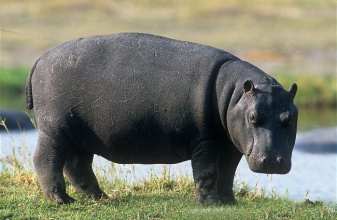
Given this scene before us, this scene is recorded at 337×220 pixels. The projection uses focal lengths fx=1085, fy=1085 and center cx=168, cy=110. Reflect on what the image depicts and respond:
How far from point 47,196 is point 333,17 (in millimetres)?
38443

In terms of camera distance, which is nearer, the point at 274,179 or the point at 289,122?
the point at 289,122

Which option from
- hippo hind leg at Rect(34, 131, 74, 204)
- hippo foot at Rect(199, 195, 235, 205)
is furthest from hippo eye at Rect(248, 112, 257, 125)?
hippo hind leg at Rect(34, 131, 74, 204)

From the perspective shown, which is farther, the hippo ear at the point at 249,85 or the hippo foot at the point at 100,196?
the hippo foot at the point at 100,196

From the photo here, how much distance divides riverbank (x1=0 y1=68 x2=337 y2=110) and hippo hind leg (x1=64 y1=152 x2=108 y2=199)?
14.4 meters

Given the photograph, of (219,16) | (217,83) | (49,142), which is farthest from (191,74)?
(219,16)

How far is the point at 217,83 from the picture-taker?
29.4 feet

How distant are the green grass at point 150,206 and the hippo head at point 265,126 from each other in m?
0.57

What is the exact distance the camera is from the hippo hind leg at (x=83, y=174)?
9.77m

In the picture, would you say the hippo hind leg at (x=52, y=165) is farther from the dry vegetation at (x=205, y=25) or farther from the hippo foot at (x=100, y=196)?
the dry vegetation at (x=205, y=25)

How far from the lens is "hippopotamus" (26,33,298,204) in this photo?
28.5 ft

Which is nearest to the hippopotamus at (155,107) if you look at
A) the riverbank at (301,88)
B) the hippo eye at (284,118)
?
the hippo eye at (284,118)

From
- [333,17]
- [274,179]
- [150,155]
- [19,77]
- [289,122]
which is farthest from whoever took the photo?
[333,17]

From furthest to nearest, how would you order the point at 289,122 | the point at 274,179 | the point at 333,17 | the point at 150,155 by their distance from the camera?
the point at 333,17 < the point at 274,179 < the point at 150,155 < the point at 289,122

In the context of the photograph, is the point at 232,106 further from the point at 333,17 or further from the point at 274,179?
the point at 333,17
